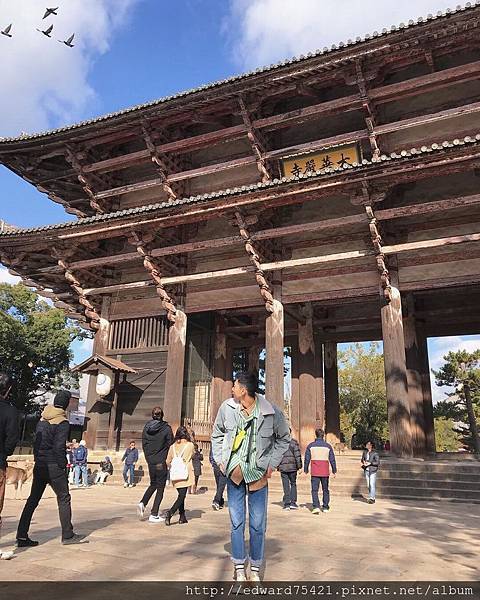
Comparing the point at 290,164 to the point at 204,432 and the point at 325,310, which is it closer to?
the point at 325,310

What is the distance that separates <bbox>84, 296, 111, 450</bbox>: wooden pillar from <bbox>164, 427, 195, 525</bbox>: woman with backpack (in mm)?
8155

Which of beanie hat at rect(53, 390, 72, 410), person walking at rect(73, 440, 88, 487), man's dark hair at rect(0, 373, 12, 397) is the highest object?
man's dark hair at rect(0, 373, 12, 397)

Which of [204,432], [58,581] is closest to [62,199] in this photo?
[204,432]

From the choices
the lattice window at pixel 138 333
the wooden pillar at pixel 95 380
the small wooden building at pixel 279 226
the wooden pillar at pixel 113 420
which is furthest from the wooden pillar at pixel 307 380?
the wooden pillar at pixel 95 380

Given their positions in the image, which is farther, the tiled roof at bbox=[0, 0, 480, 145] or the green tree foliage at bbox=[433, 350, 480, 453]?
the green tree foliage at bbox=[433, 350, 480, 453]

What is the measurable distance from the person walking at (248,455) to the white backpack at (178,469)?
105 inches

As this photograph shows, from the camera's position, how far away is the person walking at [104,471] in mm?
11914

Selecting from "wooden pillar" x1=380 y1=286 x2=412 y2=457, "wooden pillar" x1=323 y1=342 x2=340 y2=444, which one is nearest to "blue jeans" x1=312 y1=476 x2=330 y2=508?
"wooden pillar" x1=380 y1=286 x2=412 y2=457

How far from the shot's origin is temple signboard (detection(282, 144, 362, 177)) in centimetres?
1178

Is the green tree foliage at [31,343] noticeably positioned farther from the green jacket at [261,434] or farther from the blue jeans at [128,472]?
the green jacket at [261,434]

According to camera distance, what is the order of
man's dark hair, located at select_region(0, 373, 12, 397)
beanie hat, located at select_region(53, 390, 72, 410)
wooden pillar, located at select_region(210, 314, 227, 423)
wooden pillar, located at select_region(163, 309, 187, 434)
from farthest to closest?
wooden pillar, located at select_region(210, 314, 227, 423) → wooden pillar, located at select_region(163, 309, 187, 434) → beanie hat, located at select_region(53, 390, 72, 410) → man's dark hair, located at select_region(0, 373, 12, 397)

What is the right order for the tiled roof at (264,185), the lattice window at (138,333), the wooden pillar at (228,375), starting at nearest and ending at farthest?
the tiled roof at (264,185) → the lattice window at (138,333) → the wooden pillar at (228,375)

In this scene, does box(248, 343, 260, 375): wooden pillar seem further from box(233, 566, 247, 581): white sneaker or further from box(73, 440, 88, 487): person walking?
box(233, 566, 247, 581): white sneaker

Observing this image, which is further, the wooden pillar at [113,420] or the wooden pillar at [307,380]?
the wooden pillar at [307,380]
